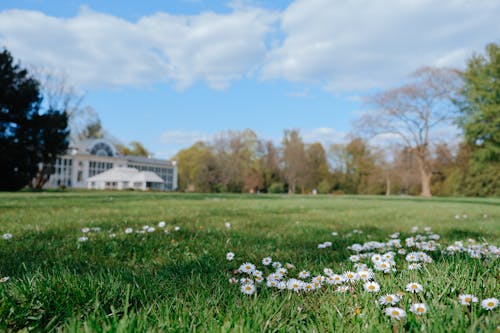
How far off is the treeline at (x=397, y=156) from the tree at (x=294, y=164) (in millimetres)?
151

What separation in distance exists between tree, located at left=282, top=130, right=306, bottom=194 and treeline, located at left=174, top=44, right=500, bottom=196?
0.15 metres

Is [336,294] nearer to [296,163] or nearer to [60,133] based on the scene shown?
[60,133]

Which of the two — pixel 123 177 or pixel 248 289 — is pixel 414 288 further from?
pixel 123 177

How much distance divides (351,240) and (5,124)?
92.5 feet

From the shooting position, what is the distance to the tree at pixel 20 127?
23172mm

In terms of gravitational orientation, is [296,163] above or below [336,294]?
above

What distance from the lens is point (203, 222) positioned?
475 cm

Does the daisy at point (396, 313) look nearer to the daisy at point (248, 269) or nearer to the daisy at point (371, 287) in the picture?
the daisy at point (371, 287)

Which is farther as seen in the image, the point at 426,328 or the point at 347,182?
the point at 347,182

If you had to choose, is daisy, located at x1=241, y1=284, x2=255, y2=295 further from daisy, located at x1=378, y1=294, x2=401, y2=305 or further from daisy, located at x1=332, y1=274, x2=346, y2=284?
daisy, located at x1=378, y1=294, x2=401, y2=305

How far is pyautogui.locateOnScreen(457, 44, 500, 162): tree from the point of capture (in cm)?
2177

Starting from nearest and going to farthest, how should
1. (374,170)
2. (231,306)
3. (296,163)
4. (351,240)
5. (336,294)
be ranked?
(231,306), (336,294), (351,240), (374,170), (296,163)

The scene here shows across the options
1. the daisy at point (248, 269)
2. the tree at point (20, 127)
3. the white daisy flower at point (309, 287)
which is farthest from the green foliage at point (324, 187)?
the white daisy flower at point (309, 287)

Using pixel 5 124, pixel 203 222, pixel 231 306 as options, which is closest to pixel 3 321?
pixel 231 306
